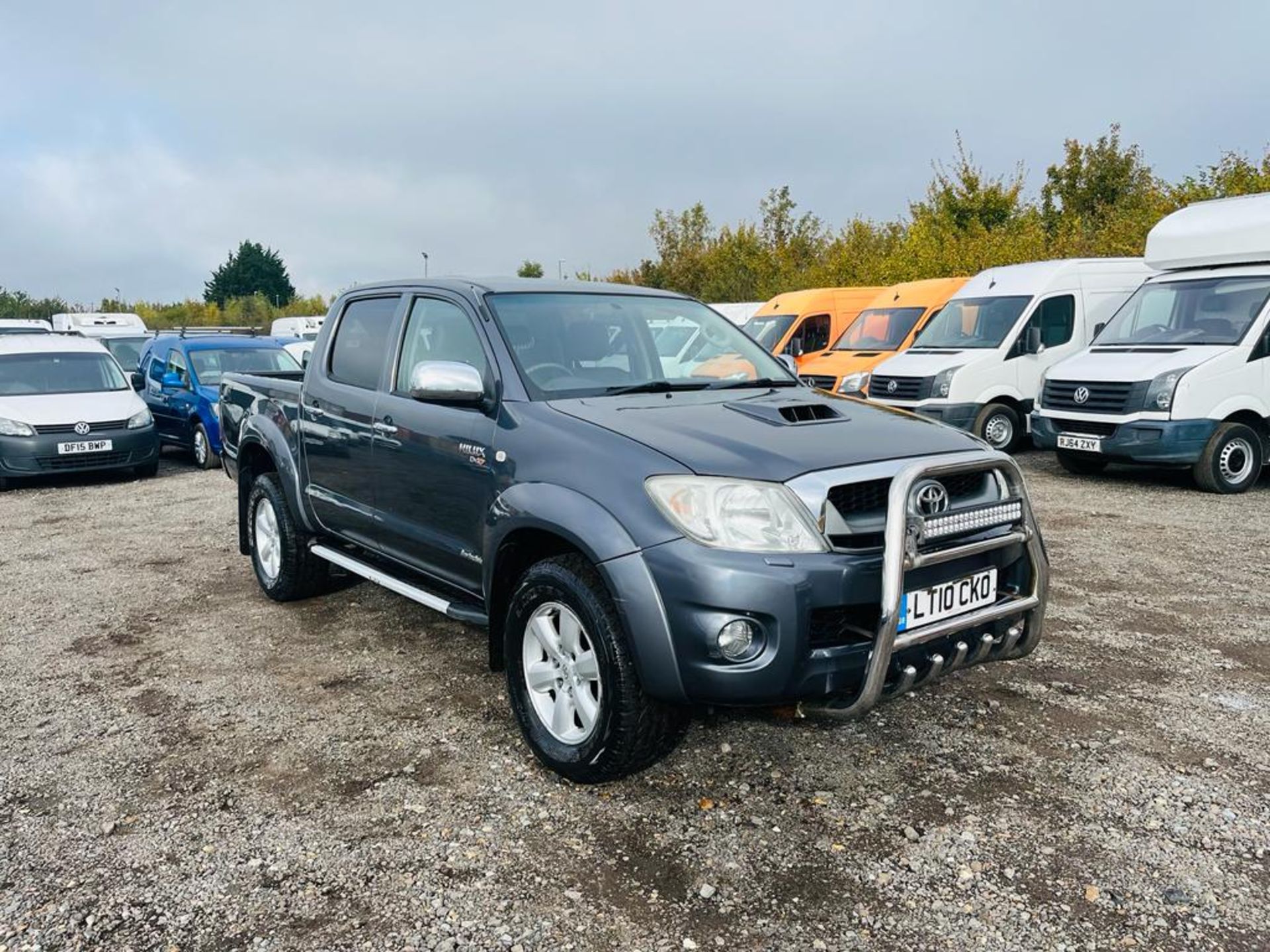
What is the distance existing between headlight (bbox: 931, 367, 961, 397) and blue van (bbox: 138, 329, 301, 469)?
7970 mm

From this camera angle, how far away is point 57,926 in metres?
2.72

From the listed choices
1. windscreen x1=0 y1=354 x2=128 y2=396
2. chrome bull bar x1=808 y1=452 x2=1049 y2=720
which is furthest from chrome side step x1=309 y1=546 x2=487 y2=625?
windscreen x1=0 y1=354 x2=128 y2=396

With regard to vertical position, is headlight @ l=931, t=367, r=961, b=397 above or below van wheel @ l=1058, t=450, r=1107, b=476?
above

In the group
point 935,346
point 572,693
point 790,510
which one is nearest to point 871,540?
point 790,510

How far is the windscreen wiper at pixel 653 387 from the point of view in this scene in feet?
13.0

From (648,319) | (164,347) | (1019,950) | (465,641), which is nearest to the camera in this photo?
(1019,950)

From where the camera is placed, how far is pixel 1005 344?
466 inches

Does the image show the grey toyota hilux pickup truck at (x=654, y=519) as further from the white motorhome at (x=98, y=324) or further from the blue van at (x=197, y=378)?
the white motorhome at (x=98, y=324)

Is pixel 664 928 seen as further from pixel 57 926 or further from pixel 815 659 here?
pixel 57 926

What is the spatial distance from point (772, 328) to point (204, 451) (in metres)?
8.70

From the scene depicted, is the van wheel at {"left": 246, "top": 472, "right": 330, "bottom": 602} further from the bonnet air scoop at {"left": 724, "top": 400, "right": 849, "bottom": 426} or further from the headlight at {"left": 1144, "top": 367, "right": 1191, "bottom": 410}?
the headlight at {"left": 1144, "top": 367, "right": 1191, "bottom": 410}

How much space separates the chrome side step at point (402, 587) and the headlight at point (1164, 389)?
7.49 m

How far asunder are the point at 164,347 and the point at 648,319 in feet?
36.3

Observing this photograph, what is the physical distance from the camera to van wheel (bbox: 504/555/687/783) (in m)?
3.19
